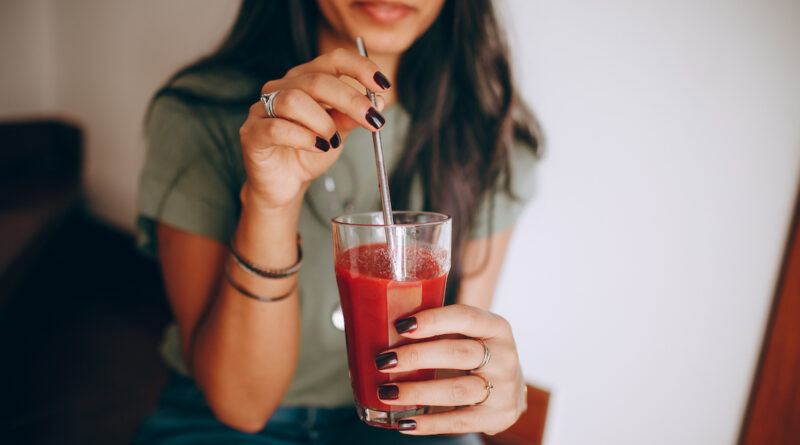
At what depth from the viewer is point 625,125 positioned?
1.32m

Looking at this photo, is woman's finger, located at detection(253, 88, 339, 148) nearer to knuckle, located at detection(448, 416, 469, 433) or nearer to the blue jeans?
knuckle, located at detection(448, 416, 469, 433)

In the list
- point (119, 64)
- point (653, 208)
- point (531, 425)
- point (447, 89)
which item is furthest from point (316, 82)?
point (119, 64)

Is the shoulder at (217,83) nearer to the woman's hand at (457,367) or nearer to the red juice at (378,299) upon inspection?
the red juice at (378,299)

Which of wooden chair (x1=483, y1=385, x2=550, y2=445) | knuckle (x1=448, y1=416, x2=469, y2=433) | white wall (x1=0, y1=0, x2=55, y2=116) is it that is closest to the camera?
knuckle (x1=448, y1=416, x2=469, y2=433)

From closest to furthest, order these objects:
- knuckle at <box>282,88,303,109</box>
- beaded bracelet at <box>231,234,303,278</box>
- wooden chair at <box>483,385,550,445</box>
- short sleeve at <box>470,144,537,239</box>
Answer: knuckle at <box>282,88,303,109</box> < beaded bracelet at <box>231,234,303,278</box> < short sleeve at <box>470,144,537,239</box> < wooden chair at <box>483,385,550,445</box>

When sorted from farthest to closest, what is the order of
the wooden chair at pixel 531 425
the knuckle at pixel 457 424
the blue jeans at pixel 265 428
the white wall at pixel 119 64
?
the white wall at pixel 119 64 < the wooden chair at pixel 531 425 < the blue jeans at pixel 265 428 < the knuckle at pixel 457 424

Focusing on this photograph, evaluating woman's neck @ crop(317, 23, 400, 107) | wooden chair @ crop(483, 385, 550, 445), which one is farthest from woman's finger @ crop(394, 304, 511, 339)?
wooden chair @ crop(483, 385, 550, 445)

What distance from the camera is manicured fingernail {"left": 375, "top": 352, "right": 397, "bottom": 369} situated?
2.31 feet

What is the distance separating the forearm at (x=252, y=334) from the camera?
2.79 feet

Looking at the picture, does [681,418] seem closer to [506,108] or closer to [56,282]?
[506,108]

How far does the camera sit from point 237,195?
1117mm

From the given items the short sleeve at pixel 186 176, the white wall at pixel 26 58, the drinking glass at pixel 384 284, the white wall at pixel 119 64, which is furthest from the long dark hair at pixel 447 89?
the white wall at pixel 26 58

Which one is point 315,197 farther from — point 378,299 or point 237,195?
point 378,299

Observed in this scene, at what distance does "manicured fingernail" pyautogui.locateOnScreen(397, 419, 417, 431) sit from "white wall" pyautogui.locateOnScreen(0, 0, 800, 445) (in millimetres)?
878
